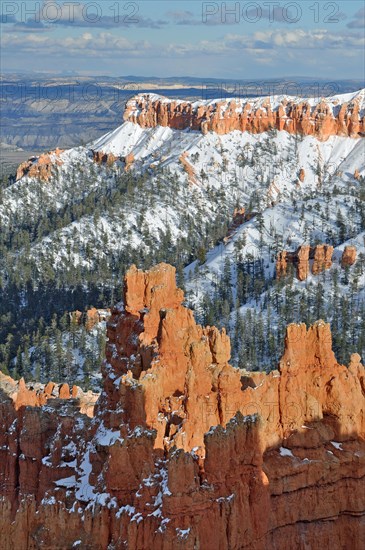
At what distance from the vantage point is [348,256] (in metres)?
128

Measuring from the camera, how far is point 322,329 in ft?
146

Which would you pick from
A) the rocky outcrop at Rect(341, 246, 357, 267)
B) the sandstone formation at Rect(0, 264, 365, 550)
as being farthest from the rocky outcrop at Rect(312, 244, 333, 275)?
the sandstone formation at Rect(0, 264, 365, 550)

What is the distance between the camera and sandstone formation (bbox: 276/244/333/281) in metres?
126

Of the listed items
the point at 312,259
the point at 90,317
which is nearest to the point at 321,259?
the point at 312,259

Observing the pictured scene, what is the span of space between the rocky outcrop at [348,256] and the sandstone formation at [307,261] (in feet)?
6.77

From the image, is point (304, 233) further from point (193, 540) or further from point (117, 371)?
point (193, 540)

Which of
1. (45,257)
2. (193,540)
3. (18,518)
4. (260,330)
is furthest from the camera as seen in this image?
(45,257)

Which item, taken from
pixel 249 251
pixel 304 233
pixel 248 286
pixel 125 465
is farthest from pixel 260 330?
pixel 125 465

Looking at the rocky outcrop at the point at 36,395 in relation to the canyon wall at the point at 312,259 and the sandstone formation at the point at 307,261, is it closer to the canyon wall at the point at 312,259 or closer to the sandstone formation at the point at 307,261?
the sandstone formation at the point at 307,261

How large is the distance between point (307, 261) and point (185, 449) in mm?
92151

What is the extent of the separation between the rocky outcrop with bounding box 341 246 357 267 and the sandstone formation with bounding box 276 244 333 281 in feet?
6.77

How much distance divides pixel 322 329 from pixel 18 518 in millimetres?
17002

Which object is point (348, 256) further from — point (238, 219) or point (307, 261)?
point (238, 219)

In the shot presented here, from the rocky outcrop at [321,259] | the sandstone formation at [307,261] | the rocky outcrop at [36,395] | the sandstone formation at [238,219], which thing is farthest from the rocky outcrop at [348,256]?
the rocky outcrop at [36,395]
